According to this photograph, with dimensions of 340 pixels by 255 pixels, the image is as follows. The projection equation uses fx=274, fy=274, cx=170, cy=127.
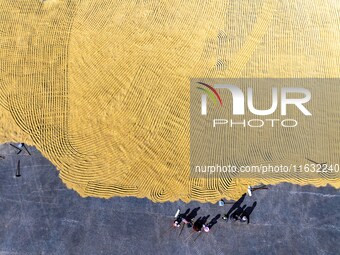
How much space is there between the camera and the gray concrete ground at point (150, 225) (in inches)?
364

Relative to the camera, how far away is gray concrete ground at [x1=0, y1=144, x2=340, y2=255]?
923 cm

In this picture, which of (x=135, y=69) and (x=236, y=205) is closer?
(x=236, y=205)

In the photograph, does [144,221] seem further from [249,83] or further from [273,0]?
[273,0]

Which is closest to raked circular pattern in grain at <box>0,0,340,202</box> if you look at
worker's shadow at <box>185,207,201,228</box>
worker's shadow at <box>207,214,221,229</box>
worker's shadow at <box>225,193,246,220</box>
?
worker's shadow at <box>225,193,246,220</box>

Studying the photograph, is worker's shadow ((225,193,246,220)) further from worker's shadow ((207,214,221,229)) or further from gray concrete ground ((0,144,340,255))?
worker's shadow ((207,214,221,229))

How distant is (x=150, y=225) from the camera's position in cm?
938

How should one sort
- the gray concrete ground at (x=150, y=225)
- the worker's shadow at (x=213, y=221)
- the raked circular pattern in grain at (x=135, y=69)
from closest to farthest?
the gray concrete ground at (x=150, y=225) → the worker's shadow at (x=213, y=221) → the raked circular pattern in grain at (x=135, y=69)

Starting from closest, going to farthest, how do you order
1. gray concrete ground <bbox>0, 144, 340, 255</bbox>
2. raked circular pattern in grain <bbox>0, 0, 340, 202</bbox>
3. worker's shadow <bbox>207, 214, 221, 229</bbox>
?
gray concrete ground <bbox>0, 144, 340, 255</bbox>, worker's shadow <bbox>207, 214, 221, 229</bbox>, raked circular pattern in grain <bbox>0, 0, 340, 202</bbox>

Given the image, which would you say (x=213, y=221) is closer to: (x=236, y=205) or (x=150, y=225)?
(x=236, y=205)

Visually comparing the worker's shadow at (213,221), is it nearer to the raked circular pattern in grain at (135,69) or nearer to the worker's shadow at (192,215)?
the worker's shadow at (192,215)

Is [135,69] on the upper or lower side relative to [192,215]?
upper

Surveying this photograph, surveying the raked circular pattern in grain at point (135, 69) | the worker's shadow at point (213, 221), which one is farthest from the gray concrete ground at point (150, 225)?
the raked circular pattern in grain at point (135, 69)

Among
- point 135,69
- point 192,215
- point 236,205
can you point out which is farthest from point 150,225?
point 135,69

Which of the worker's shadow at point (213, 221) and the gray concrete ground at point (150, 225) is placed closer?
the gray concrete ground at point (150, 225)
